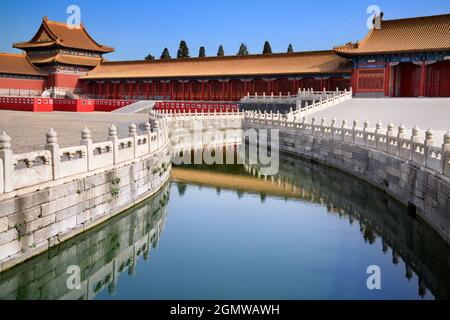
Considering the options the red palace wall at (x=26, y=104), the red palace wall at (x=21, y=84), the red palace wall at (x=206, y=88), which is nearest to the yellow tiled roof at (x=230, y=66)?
the red palace wall at (x=206, y=88)

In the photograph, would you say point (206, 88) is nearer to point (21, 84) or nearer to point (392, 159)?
point (21, 84)

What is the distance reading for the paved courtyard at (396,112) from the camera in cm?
2849

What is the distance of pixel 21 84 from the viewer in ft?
183

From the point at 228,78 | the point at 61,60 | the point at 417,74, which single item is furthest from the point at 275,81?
the point at 61,60

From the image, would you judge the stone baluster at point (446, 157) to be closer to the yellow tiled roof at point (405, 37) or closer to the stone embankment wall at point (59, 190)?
the stone embankment wall at point (59, 190)

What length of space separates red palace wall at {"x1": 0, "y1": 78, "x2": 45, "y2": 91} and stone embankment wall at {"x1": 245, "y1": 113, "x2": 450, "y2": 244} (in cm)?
3620

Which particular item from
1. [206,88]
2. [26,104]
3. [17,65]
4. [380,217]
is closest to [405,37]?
[206,88]

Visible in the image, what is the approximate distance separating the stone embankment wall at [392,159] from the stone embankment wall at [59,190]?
8160 mm

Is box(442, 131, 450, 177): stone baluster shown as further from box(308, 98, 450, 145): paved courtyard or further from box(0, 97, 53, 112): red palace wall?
box(0, 97, 53, 112): red palace wall

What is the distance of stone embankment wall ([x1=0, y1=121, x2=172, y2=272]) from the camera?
951cm

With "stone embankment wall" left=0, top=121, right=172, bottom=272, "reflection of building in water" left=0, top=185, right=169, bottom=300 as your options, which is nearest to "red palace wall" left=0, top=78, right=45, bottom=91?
"stone embankment wall" left=0, top=121, right=172, bottom=272
